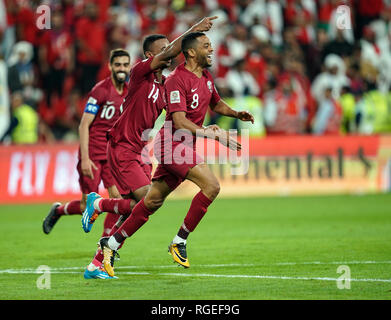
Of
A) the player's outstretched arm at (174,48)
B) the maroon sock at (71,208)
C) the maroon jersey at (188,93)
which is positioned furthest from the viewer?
the maroon sock at (71,208)

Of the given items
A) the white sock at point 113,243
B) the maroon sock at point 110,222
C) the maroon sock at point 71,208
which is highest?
the maroon sock at point 71,208

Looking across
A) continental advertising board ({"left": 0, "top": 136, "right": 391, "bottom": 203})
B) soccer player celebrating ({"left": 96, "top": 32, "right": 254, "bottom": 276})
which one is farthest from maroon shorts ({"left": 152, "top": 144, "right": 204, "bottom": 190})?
continental advertising board ({"left": 0, "top": 136, "right": 391, "bottom": 203})

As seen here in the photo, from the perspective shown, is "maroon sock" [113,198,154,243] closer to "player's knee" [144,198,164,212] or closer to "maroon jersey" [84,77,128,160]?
"player's knee" [144,198,164,212]

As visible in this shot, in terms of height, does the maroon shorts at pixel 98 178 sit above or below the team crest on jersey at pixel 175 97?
below

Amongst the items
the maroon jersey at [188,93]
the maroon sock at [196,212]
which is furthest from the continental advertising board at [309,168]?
the maroon sock at [196,212]

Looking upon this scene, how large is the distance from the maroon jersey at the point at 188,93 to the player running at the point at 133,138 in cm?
31

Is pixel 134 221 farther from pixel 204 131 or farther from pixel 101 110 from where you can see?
pixel 101 110

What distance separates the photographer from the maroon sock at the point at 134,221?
28.7ft

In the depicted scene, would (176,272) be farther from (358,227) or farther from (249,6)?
(249,6)

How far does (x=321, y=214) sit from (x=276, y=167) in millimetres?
4044

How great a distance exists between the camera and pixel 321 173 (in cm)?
1991

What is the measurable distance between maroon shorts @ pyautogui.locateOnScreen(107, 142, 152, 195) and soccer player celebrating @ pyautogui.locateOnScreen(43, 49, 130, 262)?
925 mm

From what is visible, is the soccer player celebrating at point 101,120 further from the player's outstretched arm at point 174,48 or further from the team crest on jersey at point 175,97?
the team crest on jersey at point 175,97

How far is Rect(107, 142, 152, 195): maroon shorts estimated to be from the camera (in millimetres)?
9312
